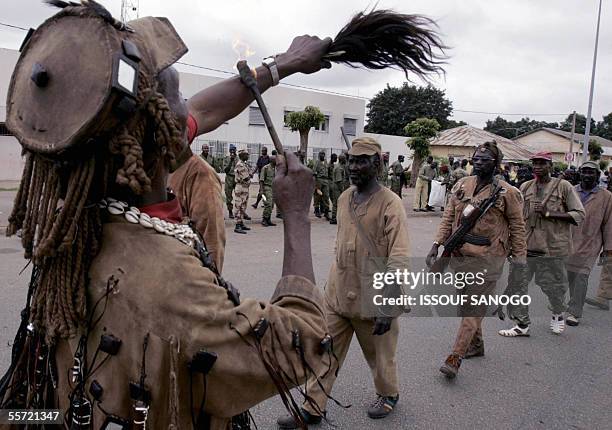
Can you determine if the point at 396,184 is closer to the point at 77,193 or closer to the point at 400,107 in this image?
the point at 77,193

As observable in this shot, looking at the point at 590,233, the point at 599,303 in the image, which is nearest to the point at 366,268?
the point at 590,233

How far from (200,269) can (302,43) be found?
105 cm

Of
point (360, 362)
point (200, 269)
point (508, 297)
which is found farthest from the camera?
point (508, 297)

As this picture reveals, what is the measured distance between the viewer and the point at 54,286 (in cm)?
123

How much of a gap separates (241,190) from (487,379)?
807 centimetres

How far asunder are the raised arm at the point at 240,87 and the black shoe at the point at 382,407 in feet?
8.26

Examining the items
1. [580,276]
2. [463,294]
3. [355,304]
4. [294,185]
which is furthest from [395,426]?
[580,276]

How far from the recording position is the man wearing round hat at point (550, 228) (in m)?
5.77

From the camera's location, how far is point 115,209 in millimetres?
1262

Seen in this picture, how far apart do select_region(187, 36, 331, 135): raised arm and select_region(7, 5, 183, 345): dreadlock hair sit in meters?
0.60

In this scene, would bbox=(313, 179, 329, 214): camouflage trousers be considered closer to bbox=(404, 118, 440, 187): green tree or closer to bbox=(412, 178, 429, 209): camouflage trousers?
bbox=(412, 178, 429, 209): camouflage trousers

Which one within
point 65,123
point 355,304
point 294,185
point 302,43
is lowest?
point 355,304

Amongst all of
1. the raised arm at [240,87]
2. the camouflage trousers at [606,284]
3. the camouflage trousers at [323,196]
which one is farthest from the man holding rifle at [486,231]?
the camouflage trousers at [323,196]

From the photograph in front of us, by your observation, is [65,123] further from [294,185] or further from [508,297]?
[508,297]
